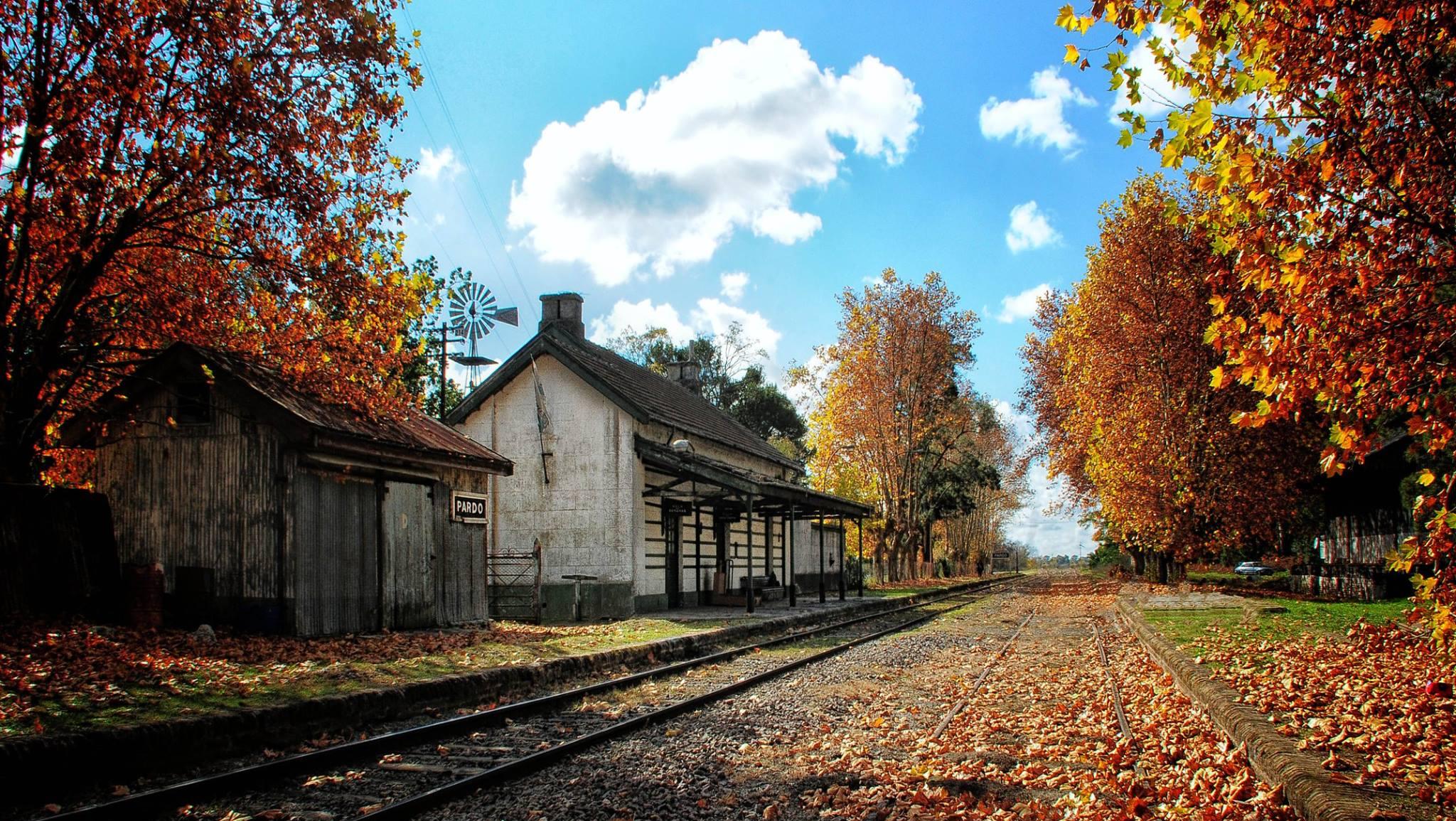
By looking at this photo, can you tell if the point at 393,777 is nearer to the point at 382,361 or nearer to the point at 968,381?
the point at 382,361

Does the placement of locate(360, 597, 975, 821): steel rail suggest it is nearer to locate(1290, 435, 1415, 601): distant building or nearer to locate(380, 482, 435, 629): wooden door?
locate(380, 482, 435, 629): wooden door

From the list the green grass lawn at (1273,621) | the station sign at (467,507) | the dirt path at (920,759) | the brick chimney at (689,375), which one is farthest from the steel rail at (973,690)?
the brick chimney at (689,375)

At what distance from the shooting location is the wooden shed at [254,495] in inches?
530

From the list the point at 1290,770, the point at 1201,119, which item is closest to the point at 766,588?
the point at 1290,770

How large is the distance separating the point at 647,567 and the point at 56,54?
15.4 m

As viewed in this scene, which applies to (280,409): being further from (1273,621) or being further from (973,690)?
(1273,621)

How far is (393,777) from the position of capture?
6.79 metres

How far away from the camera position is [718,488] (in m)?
25.9

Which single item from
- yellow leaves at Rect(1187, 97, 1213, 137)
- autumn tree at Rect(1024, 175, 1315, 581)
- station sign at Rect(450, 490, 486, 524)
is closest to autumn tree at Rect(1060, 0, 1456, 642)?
yellow leaves at Rect(1187, 97, 1213, 137)

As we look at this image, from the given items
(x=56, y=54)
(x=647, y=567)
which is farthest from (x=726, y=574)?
(x=56, y=54)

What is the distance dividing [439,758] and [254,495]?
7929mm

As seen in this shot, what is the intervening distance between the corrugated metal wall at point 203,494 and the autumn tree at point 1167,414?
21170mm

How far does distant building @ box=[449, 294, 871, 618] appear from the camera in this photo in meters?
21.7

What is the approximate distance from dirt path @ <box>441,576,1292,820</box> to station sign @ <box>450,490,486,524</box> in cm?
768
